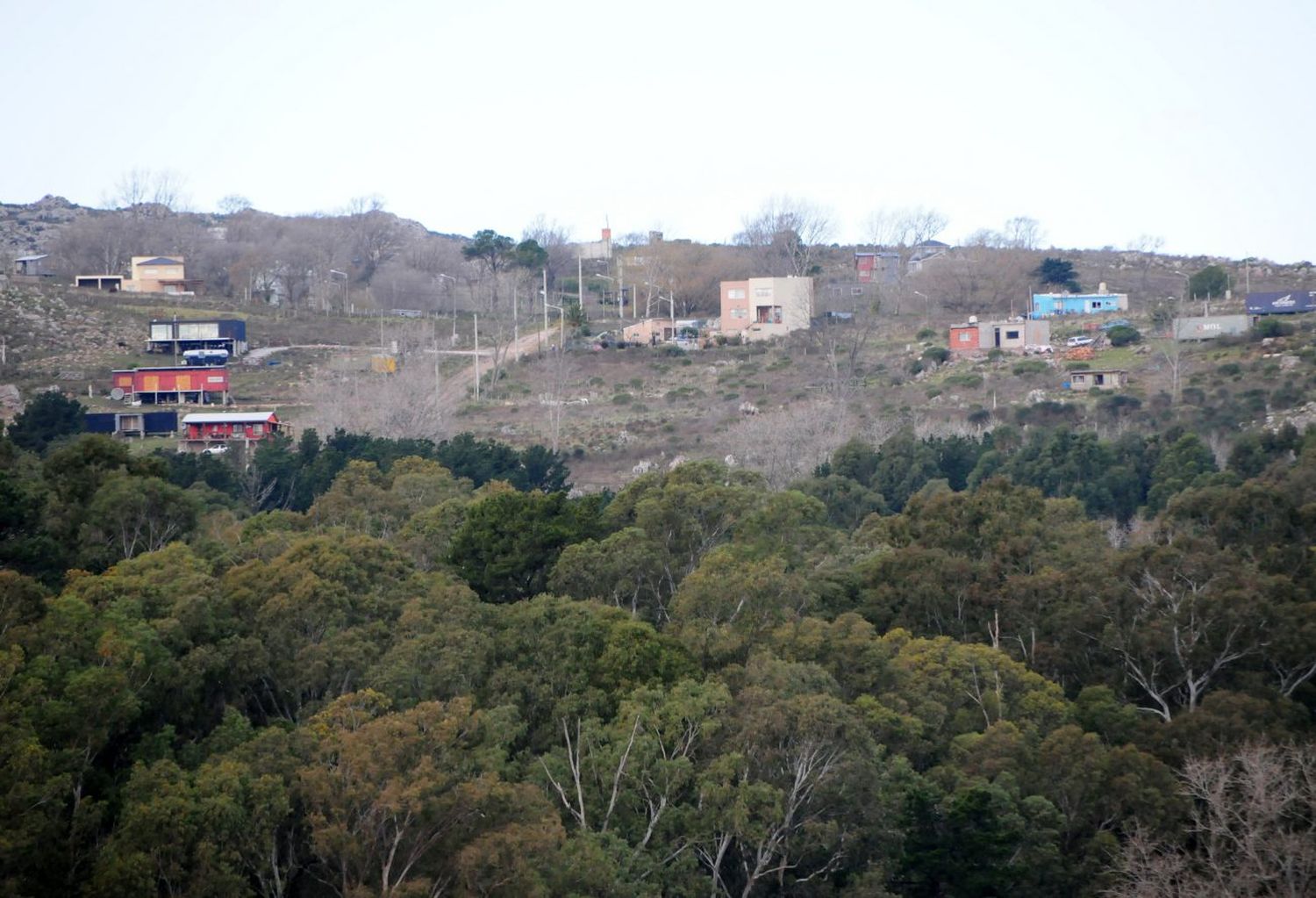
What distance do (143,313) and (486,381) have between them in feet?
57.0

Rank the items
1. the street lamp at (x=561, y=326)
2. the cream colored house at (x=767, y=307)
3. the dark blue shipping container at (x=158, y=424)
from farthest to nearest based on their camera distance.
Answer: the cream colored house at (x=767, y=307) → the street lamp at (x=561, y=326) → the dark blue shipping container at (x=158, y=424)

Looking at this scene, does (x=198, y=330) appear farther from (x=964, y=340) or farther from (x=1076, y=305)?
(x=1076, y=305)

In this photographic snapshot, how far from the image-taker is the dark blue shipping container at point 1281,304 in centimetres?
6638

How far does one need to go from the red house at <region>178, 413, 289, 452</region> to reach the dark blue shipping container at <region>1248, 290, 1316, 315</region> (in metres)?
39.5

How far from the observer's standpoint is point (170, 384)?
5969cm

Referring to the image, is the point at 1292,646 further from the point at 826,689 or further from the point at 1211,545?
the point at 826,689

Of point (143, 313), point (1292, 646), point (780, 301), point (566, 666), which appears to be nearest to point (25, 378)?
point (143, 313)

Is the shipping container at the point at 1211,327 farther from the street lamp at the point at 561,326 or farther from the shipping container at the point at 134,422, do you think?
the shipping container at the point at 134,422

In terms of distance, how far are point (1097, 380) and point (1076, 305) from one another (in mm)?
17036

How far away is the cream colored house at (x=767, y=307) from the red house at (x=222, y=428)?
88.9ft

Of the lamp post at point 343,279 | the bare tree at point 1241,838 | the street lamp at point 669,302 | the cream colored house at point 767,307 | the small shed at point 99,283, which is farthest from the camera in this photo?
the lamp post at point 343,279

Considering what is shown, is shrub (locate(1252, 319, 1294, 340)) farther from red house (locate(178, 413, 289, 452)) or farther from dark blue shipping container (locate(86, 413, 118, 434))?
dark blue shipping container (locate(86, 413, 118, 434))

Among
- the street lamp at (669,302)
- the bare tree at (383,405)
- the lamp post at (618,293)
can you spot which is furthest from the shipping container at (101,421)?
the street lamp at (669,302)

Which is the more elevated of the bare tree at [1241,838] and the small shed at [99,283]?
the small shed at [99,283]
